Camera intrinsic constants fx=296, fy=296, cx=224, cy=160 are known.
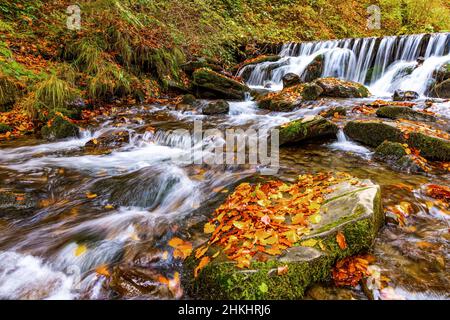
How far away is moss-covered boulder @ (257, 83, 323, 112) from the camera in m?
9.04

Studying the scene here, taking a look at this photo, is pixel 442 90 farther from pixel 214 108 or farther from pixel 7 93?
pixel 7 93

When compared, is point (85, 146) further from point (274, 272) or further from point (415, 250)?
point (415, 250)

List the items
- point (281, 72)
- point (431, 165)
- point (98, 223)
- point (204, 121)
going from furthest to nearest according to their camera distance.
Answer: point (281, 72) < point (204, 121) < point (431, 165) < point (98, 223)

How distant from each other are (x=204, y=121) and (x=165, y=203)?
14.5 ft

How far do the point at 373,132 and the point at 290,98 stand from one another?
153 inches

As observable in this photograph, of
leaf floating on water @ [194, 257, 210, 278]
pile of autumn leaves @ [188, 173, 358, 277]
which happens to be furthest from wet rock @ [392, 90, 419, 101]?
leaf floating on water @ [194, 257, 210, 278]

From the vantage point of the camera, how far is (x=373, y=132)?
578 centimetres

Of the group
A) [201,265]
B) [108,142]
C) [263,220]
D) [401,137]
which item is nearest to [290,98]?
[401,137]

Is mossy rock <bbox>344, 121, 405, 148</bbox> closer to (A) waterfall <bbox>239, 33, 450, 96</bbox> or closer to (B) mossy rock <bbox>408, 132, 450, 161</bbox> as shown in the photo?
(B) mossy rock <bbox>408, 132, 450, 161</bbox>

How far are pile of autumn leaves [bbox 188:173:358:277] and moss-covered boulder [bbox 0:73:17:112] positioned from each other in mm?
6650

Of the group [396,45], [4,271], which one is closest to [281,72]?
[396,45]

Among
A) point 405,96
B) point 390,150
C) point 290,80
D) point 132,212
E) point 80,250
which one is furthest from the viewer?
point 290,80
